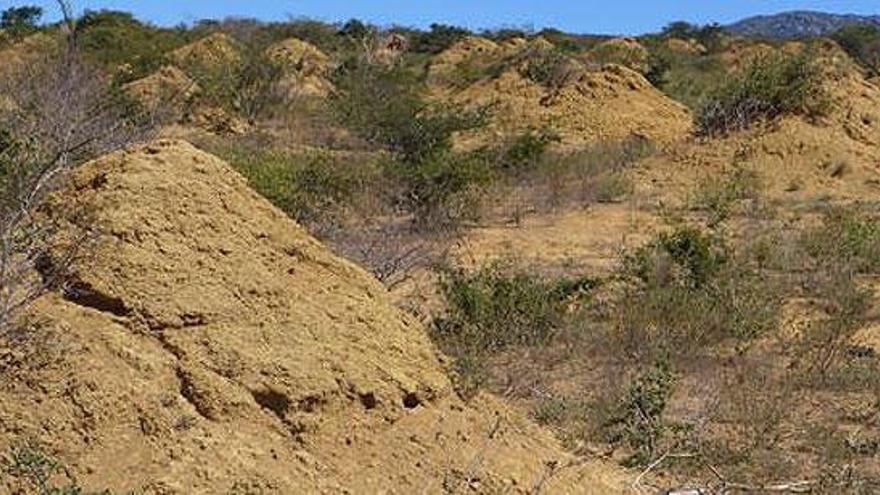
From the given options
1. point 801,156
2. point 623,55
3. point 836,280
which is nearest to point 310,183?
point 836,280

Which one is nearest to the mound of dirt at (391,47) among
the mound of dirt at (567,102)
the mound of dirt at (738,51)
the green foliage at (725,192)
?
the mound of dirt at (567,102)

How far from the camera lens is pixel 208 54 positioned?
2122cm

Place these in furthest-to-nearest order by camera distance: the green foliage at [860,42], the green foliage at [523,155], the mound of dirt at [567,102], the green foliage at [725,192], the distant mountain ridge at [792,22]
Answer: the distant mountain ridge at [792,22], the green foliage at [860,42], the mound of dirt at [567,102], the green foliage at [523,155], the green foliage at [725,192]

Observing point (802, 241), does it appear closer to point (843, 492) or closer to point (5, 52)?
point (843, 492)

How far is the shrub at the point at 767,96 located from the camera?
14.8 m

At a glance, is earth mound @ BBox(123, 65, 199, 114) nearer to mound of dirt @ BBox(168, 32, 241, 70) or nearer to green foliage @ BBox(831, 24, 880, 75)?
mound of dirt @ BBox(168, 32, 241, 70)

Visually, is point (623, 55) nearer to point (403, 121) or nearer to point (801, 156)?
point (801, 156)

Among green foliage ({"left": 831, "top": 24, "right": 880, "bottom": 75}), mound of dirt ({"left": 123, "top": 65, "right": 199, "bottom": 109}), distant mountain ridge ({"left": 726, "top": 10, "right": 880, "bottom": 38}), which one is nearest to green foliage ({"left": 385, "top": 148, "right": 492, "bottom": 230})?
mound of dirt ({"left": 123, "top": 65, "right": 199, "bottom": 109})

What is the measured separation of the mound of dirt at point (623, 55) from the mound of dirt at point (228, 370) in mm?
20497

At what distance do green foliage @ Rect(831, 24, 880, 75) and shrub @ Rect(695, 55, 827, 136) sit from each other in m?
17.2

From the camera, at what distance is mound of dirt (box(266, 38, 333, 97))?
20359 millimetres

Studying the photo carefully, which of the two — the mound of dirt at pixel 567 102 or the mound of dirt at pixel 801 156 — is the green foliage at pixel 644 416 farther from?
the mound of dirt at pixel 567 102

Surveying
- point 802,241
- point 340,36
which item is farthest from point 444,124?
point 340,36

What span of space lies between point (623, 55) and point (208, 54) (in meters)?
9.71
